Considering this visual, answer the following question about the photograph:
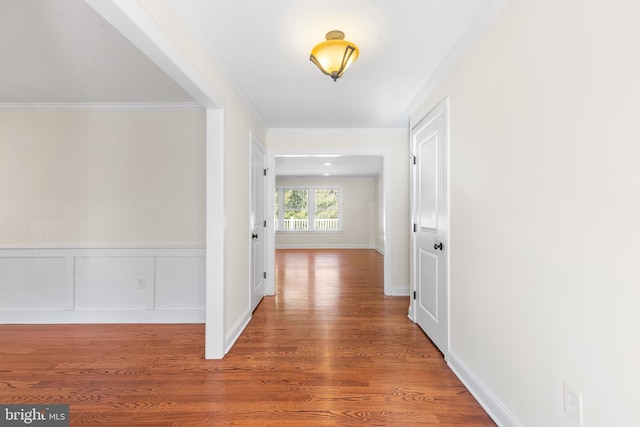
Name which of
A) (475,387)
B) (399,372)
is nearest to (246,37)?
(399,372)

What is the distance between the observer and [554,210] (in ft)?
4.04

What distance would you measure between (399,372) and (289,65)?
98.7 inches

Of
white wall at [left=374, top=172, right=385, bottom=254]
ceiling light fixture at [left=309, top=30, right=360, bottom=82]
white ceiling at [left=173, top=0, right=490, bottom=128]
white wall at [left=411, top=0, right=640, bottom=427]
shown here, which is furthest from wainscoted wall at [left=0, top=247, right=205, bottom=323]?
white wall at [left=374, top=172, right=385, bottom=254]

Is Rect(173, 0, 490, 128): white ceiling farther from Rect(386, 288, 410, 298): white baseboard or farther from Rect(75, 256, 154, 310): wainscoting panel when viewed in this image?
Rect(386, 288, 410, 298): white baseboard

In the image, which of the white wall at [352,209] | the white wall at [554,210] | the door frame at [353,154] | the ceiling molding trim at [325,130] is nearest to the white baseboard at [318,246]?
the white wall at [352,209]

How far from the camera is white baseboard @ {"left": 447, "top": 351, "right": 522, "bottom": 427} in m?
1.55

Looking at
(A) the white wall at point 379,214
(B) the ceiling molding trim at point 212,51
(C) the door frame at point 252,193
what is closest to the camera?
(B) the ceiling molding trim at point 212,51

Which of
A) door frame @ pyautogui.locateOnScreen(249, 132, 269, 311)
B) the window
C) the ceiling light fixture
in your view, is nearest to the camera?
the ceiling light fixture

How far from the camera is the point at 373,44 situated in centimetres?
205

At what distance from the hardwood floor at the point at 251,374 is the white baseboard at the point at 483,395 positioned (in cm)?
5

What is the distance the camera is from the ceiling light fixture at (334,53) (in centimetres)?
183

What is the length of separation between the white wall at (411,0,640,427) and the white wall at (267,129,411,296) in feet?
7.15

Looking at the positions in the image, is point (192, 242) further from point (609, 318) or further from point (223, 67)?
point (609, 318)

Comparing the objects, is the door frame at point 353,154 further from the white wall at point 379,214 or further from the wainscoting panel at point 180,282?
the white wall at point 379,214
